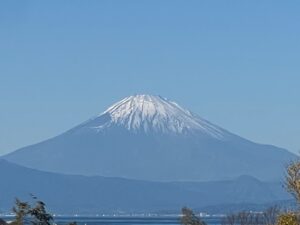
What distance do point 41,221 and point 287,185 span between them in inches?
239

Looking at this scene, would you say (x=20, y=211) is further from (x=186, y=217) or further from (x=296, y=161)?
(x=186, y=217)

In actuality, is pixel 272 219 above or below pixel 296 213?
above

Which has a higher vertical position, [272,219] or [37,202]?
[272,219]

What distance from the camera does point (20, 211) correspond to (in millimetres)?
31797

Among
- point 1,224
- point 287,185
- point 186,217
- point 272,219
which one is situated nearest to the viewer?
point 287,185

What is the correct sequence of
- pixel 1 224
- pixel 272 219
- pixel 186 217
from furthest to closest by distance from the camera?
pixel 272 219
pixel 186 217
pixel 1 224

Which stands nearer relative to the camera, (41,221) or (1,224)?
(41,221)

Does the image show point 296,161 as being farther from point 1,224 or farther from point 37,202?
point 1,224

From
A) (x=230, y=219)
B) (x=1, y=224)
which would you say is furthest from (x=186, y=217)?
(x=1, y=224)

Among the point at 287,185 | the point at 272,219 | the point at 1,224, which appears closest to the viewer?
the point at 287,185

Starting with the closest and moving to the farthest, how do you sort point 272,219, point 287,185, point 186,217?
point 287,185 < point 186,217 < point 272,219

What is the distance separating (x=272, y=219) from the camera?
2948 inches

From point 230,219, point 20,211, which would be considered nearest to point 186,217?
point 230,219

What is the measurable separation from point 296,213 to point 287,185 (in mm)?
870
